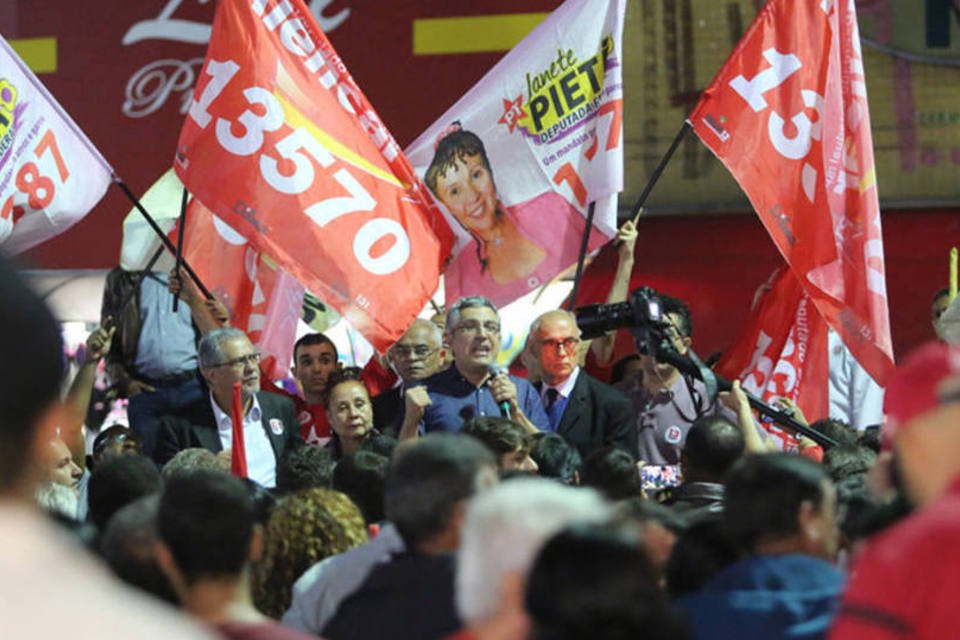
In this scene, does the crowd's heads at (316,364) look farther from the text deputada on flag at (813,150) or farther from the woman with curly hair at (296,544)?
the woman with curly hair at (296,544)

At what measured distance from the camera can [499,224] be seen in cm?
831

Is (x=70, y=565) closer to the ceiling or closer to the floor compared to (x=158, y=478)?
closer to the ceiling

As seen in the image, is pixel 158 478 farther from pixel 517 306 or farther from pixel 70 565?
pixel 517 306

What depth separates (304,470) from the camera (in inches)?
257

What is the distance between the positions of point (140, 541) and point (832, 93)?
5383mm

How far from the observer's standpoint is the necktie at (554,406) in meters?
7.84

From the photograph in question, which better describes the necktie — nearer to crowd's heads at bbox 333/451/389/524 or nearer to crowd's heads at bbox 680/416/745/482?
crowd's heads at bbox 680/416/745/482

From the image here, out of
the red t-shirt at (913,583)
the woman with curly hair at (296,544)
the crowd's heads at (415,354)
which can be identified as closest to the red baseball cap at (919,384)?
the red t-shirt at (913,583)

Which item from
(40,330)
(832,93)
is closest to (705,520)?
(40,330)

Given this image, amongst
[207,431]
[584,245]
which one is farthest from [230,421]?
[584,245]

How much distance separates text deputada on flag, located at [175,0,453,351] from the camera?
771 cm

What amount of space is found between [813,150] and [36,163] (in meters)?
3.85

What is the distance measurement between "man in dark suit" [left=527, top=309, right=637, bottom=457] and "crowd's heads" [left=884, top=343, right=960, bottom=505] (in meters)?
4.78

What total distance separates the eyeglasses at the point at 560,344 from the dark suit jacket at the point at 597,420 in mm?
204
